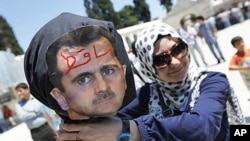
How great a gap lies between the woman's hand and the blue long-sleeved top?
0.23 ft

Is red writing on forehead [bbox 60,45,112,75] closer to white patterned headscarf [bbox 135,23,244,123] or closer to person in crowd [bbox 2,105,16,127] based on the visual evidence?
white patterned headscarf [bbox 135,23,244,123]

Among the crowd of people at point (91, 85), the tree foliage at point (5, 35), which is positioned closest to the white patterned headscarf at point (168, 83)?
the crowd of people at point (91, 85)

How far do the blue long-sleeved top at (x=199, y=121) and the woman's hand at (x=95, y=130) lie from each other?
0.07 meters

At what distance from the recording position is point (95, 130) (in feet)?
2.48

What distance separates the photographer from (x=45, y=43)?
72 cm

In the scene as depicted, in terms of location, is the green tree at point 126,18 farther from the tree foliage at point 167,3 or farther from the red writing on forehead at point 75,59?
the red writing on forehead at point 75,59

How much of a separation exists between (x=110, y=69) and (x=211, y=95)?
0.50m

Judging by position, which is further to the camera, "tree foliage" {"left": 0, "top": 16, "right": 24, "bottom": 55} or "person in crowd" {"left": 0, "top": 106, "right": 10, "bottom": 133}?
"person in crowd" {"left": 0, "top": 106, "right": 10, "bottom": 133}

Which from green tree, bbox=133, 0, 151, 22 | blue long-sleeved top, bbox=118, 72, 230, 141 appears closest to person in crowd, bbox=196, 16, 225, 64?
blue long-sleeved top, bbox=118, 72, 230, 141

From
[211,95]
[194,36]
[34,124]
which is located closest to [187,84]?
[211,95]

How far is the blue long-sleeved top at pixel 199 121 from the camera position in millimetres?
825

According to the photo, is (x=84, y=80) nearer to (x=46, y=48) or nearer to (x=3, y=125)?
(x=46, y=48)

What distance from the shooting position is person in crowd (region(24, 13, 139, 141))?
71 cm

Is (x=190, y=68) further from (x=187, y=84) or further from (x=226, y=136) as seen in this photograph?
(x=226, y=136)
